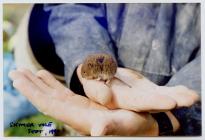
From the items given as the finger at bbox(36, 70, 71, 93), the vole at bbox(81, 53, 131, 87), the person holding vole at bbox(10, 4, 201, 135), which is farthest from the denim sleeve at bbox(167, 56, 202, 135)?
the finger at bbox(36, 70, 71, 93)

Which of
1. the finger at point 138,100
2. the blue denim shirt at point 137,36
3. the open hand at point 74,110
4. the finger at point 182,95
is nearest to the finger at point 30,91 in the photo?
the open hand at point 74,110

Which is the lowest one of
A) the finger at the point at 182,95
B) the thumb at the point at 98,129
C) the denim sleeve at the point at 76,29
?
the thumb at the point at 98,129

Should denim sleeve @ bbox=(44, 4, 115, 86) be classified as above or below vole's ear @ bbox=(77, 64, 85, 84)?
above

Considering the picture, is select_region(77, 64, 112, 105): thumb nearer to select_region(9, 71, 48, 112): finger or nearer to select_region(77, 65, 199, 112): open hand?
select_region(77, 65, 199, 112): open hand

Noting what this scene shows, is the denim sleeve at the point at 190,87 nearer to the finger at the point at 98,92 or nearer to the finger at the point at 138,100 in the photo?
the finger at the point at 138,100

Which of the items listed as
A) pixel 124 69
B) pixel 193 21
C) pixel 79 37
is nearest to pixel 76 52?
pixel 79 37

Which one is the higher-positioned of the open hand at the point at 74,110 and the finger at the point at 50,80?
the finger at the point at 50,80

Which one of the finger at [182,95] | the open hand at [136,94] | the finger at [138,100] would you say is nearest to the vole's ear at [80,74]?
the open hand at [136,94]

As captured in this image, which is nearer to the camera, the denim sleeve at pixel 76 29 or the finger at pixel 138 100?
the finger at pixel 138 100
